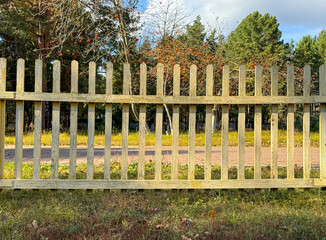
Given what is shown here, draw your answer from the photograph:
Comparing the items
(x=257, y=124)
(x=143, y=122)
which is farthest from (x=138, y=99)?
(x=257, y=124)

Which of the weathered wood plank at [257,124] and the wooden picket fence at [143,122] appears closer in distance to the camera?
the wooden picket fence at [143,122]

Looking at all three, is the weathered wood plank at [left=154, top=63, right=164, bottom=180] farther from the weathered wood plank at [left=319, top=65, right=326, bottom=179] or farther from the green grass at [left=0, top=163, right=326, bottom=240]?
the weathered wood plank at [left=319, top=65, right=326, bottom=179]

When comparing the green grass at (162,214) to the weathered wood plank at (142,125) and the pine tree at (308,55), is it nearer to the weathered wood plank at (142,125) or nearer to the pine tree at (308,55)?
the weathered wood plank at (142,125)

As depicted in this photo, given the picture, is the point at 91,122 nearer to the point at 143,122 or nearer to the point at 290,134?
the point at 143,122

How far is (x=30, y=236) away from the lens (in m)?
2.26

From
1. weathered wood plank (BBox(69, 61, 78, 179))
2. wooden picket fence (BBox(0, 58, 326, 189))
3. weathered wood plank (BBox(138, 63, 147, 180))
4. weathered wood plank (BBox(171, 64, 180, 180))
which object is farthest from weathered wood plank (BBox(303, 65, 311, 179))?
weathered wood plank (BBox(69, 61, 78, 179))

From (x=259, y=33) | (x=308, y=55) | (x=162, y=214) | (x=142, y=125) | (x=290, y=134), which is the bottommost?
(x=162, y=214)

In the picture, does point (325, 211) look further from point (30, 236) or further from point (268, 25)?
point (268, 25)

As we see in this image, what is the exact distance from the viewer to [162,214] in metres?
2.90

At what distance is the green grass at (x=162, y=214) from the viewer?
2.37 metres

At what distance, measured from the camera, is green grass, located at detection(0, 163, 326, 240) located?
2.37 meters

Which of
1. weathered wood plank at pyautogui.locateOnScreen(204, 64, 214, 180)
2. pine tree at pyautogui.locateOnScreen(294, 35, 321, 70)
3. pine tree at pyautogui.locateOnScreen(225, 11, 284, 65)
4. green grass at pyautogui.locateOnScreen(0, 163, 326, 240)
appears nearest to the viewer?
green grass at pyautogui.locateOnScreen(0, 163, 326, 240)

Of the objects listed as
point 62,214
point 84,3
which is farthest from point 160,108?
point 84,3

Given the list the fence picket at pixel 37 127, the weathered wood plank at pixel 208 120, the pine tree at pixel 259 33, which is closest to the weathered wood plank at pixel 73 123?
the fence picket at pixel 37 127
